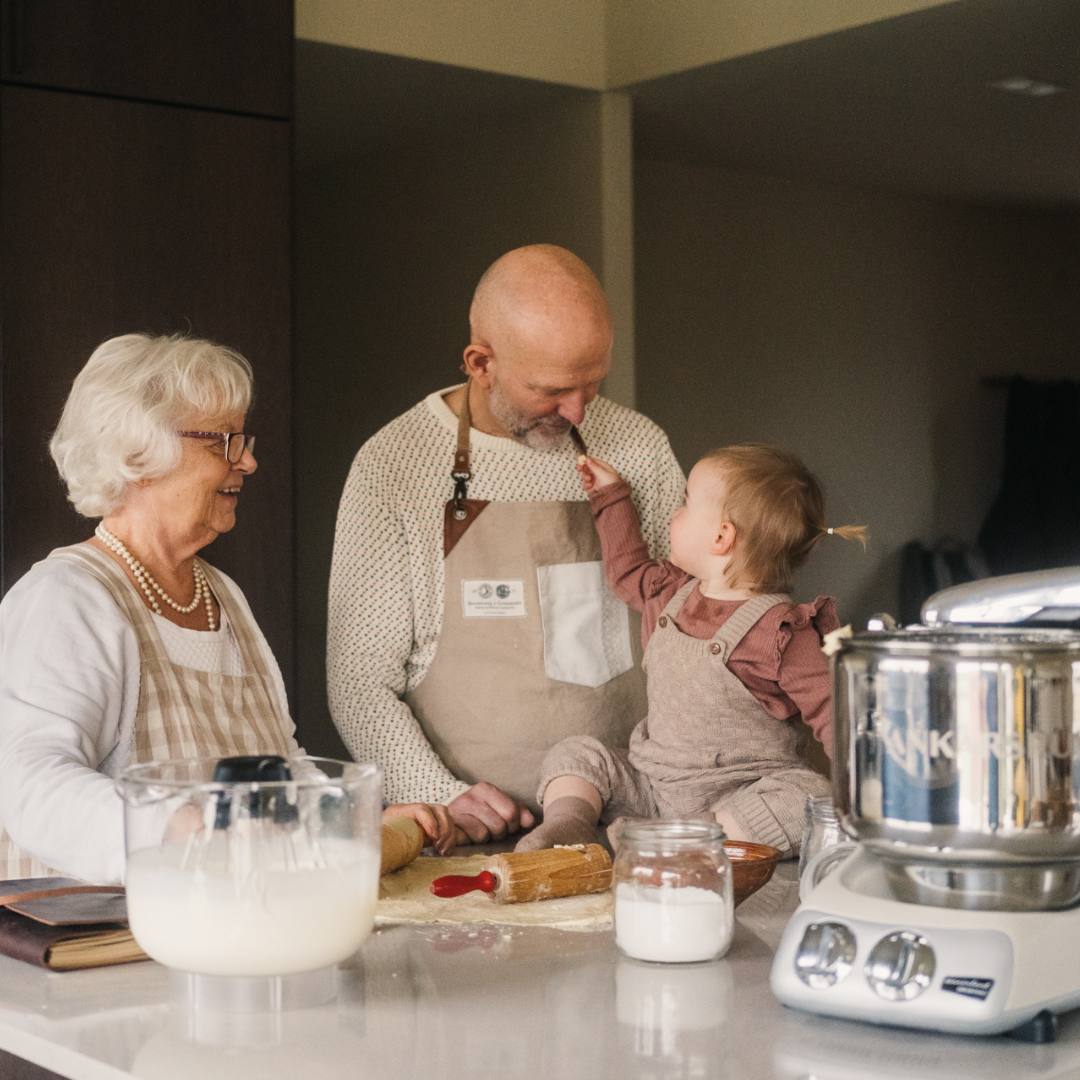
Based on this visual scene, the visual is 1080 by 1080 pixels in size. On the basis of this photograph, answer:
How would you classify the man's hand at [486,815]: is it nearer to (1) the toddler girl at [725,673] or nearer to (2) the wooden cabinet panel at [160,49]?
(1) the toddler girl at [725,673]

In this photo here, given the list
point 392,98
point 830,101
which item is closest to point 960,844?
point 392,98

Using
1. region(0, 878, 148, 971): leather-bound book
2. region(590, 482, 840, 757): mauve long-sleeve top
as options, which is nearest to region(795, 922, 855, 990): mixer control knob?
region(0, 878, 148, 971): leather-bound book

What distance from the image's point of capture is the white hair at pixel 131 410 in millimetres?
1780

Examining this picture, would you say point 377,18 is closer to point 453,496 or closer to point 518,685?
point 453,496

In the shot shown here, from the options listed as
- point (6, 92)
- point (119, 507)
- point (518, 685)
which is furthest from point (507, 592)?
point (6, 92)

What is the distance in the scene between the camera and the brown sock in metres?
1.69

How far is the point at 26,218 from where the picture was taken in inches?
94.7

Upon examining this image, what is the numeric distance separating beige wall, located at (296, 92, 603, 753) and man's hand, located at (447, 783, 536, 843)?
2053 millimetres

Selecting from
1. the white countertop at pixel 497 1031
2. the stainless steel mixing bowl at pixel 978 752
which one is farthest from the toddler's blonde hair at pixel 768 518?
the stainless steel mixing bowl at pixel 978 752

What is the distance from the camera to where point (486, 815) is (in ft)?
6.48

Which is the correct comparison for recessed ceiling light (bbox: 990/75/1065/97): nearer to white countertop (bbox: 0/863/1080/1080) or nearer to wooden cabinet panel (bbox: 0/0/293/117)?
wooden cabinet panel (bbox: 0/0/293/117)

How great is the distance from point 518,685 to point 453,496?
0.99 ft

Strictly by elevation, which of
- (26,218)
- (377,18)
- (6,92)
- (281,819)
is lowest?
(281,819)

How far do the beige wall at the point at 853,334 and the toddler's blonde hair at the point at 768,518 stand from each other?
2.84 meters
